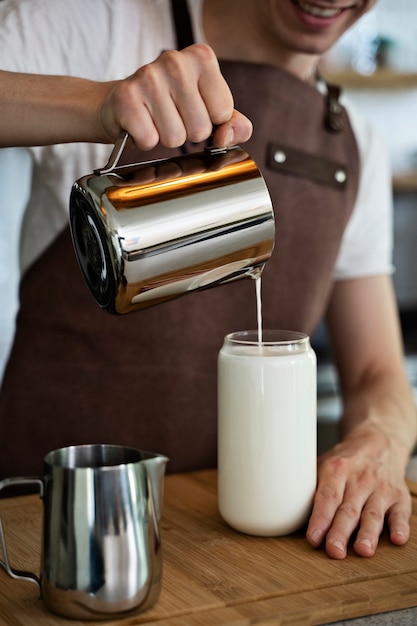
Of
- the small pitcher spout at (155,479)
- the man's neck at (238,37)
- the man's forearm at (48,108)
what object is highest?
the man's neck at (238,37)

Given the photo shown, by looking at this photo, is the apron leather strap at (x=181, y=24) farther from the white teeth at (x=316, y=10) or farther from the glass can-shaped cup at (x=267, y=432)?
the glass can-shaped cup at (x=267, y=432)

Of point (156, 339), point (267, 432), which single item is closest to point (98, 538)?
point (267, 432)

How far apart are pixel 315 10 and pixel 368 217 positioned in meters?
0.46

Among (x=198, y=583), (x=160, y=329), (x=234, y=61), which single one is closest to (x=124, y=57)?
(x=234, y=61)

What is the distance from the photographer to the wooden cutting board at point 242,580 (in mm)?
861

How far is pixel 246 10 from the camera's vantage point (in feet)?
5.06

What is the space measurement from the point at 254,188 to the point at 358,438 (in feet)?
1.51

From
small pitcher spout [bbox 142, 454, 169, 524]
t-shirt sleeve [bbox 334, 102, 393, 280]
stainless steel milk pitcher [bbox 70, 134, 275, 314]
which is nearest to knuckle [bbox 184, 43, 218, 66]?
stainless steel milk pitcher [bbox 70, 134, 275, 314]

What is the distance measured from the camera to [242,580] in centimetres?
94

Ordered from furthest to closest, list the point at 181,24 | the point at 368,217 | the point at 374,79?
the point at 374,79, the point at 368,217, the point at 181,24

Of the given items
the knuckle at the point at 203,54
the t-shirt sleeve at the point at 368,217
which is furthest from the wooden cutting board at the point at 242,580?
the t-shirt sleeve at the point at 368,217

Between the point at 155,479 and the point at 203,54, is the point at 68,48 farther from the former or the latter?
the point at 155,479

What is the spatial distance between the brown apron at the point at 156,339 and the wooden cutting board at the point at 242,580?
0.40 metres

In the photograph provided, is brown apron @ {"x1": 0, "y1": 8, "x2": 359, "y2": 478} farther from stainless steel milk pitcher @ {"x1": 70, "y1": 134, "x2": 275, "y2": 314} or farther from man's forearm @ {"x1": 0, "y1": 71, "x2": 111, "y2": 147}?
stainless steel milk pitcher @ {"x1": 70, "y1": 134, "x2": 275, "y2": 314}
